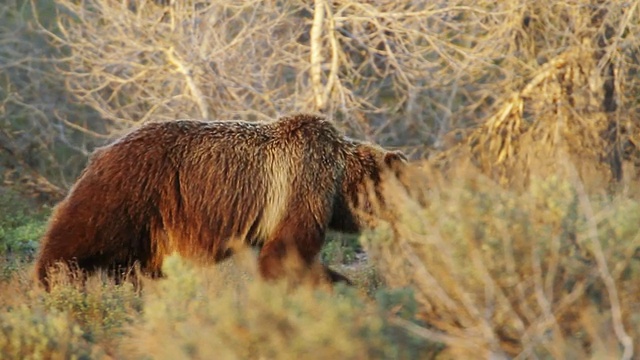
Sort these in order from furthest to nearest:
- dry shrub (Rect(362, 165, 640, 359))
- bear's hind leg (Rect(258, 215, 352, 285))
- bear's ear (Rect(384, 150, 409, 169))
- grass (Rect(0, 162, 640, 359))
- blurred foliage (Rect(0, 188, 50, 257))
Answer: blurred foliage (Rect(0, 188, 50, 257)) < bear's ear (Rect(384, 150, 409, 169)) < bear's hind leg (Rect(258, 215, 352, 285)) < dry shrub (Rect(362, 165, 640, 359)) < grass (Rect(0, 162, 640, 359))

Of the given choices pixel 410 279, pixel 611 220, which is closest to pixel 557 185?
pixel 611 220

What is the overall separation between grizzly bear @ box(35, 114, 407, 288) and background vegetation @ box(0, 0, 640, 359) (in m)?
0.32

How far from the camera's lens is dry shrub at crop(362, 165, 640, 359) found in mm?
5020

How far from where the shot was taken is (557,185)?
5914mm

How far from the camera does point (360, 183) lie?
311 inches

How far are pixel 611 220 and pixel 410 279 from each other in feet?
4.13

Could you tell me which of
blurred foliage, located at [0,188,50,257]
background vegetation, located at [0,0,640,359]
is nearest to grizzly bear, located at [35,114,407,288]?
background vegetation, located at [0,0,640,359]

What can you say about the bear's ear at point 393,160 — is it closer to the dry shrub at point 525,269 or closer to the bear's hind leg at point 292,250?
the bear's hind leg at point 292,250

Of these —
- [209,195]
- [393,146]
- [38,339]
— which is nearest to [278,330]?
[38,339]

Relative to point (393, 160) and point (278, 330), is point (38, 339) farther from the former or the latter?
point (393, 160)

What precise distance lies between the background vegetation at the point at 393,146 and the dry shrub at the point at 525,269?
0.05ft

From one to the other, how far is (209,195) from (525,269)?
3059 mm

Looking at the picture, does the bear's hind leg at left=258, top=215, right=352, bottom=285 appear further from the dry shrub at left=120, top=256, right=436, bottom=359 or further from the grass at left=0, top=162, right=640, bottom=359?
the dry shrub at left=120, top=256, right=436, bottom=359

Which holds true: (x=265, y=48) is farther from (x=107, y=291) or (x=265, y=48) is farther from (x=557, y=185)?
(x=557, y=185)
